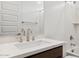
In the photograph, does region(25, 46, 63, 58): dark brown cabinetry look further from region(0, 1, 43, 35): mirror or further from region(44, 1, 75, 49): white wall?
region(0, 1, 43, 35): mirror

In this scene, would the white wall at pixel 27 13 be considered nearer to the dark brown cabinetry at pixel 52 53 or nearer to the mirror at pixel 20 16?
the mirror at pixel 20 16

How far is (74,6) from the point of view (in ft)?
7.30

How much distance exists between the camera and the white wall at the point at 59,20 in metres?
2.04

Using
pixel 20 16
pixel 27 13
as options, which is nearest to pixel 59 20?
pixel 27 13

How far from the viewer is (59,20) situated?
206cm

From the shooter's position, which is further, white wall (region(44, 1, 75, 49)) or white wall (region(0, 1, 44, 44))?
white wall (region(44, 1, 75, 49))

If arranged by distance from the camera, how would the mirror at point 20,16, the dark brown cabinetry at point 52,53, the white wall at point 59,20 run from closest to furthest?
the dark brown cabinetry at point 52,53 < the mirror at point 20,16 < the white wall at point 59,20

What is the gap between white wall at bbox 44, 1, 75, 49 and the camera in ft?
6.68

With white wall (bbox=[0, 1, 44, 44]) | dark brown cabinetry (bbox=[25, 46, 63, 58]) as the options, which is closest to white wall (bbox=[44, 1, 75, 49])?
white wall (bbox=[0, 1, 44, 44])

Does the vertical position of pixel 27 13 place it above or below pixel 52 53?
above

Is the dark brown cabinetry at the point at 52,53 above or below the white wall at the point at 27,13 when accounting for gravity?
below

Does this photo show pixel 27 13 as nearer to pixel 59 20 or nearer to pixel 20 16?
pixel 20 16

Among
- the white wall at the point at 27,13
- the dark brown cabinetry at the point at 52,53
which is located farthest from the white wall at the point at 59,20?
the dark brown cabinetry at the point at 52,53

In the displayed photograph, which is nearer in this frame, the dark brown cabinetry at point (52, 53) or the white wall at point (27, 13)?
the dark brown cabinetry at point (52, 53)
